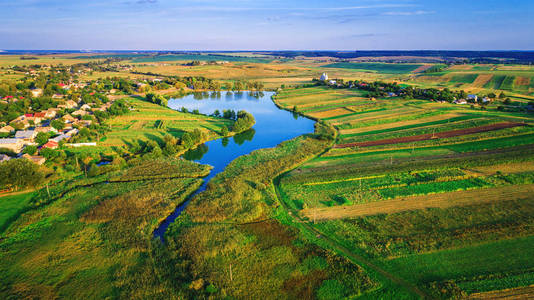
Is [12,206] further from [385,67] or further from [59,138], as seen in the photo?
[385,67]

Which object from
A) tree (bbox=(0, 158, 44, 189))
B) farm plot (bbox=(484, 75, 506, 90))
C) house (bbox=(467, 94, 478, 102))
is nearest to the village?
tree (bbox=(0, 158, 44, 189))

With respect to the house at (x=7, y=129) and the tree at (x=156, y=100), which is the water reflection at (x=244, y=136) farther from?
the house at (x=7, y=129)

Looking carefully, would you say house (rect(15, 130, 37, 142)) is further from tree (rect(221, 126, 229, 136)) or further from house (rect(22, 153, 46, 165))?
tree (rect(221, 126, 229, 136))

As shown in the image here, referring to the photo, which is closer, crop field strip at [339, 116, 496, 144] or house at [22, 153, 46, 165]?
house at [22, 153, 46, 165]

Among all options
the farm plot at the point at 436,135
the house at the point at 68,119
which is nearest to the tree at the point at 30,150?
the house at the point at 68,119

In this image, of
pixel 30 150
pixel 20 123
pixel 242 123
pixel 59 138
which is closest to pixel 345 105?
pixel 242 123

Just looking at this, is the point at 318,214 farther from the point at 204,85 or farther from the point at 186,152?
the point at 204,85

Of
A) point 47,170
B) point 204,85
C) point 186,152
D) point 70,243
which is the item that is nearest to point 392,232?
point 70,243
